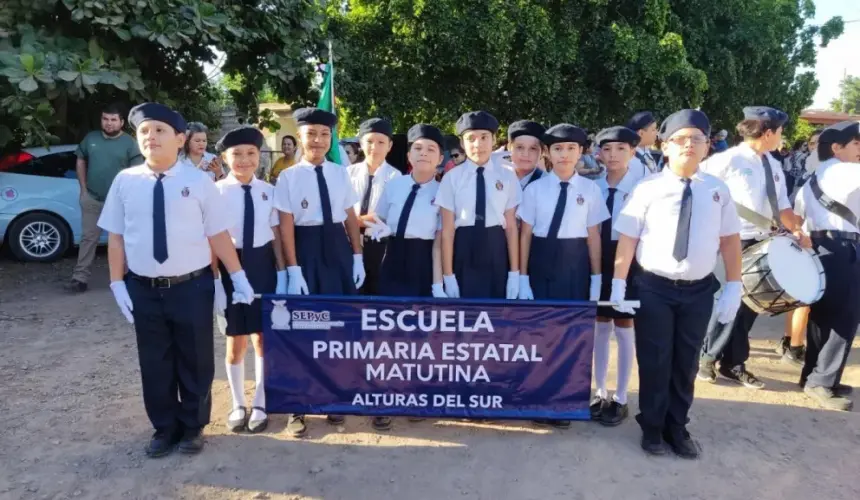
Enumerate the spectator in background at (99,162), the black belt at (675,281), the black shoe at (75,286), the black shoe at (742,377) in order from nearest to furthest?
1. the black belt at (675,281)
2. the black shoe at (742,377)
3. the spectator in background at (99,162)
4. the black shoe at (75,286)

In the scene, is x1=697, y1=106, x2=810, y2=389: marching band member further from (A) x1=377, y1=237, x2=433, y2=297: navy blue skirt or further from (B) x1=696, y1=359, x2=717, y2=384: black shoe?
(A) x1=377, y1=237, x2=433, y2=297: navy blue skirt

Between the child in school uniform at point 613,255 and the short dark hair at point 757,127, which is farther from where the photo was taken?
the short dark hair at point 757,127

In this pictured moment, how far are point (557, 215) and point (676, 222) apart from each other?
2.57 feet

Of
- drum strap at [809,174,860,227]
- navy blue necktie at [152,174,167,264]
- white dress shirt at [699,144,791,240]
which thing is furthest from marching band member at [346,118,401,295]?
drum strap at [809,174,860,227]

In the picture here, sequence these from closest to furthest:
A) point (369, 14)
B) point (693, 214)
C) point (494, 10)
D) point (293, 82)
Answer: point (693, 214), point (293, 82), point (494, 10), point (369, 14)

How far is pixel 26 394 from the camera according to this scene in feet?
15.4

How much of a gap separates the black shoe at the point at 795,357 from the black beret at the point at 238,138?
5.07 meters

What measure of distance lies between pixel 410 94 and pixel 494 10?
8.83 feet

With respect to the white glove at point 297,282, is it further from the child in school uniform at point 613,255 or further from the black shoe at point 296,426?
the child in school uniform at point 613,255

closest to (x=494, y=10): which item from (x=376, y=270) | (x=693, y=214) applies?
(x=376, y=270)

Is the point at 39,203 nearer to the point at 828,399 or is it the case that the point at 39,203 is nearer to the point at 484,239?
the point at 484,239

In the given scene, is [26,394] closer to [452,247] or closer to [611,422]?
[452,247]

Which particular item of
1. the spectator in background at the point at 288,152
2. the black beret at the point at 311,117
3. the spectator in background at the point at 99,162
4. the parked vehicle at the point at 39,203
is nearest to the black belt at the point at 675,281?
the black beret at the point at 311,117

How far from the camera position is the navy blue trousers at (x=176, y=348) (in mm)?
3604
